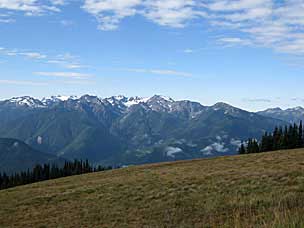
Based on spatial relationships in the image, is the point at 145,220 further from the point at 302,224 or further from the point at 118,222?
the point at 302,224

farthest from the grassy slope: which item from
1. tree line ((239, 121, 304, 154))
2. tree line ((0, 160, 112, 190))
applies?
tree line ((0, 160, 112, 190))

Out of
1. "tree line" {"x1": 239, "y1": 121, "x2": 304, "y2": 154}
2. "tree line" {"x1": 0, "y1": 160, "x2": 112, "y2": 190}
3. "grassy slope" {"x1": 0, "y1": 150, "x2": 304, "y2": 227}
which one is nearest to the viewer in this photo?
"grassy slope" {"x1": 0, "y1": 150, "x2": 304, "y2": 227}

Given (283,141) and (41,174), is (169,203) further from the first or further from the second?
(41,174)

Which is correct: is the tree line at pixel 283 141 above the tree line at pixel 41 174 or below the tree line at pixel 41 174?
above

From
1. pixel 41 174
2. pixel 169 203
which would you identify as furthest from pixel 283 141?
pixel 41 174

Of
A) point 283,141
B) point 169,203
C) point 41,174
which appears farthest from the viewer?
point 41,174

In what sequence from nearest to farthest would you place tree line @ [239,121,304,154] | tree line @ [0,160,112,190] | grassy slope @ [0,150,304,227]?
grassy slope @ [0,150,304,227] → tree line @ [239,121,304,154] → tree line @ [0,160,112,190]

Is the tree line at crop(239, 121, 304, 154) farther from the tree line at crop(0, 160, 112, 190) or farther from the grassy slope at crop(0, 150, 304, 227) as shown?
the grassy slope at crop(0, 150, 304, 227)

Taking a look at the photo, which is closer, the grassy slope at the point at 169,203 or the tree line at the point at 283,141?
the grassy slope at the point at 169,203

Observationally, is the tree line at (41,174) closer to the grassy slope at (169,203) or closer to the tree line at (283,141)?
the tree line at (283,141)

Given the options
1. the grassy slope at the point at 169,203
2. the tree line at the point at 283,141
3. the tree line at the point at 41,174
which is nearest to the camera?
the grassy slope at the point at 169,203

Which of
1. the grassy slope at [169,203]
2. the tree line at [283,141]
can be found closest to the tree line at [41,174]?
the tree line at [283,141]

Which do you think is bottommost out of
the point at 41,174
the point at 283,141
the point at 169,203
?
the point at 41,174

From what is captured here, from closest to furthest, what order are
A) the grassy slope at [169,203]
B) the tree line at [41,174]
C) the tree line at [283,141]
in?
1. the grassy slope at [169,203]
2. the tree line at [283,141]
3. the tree line at [41,174]
